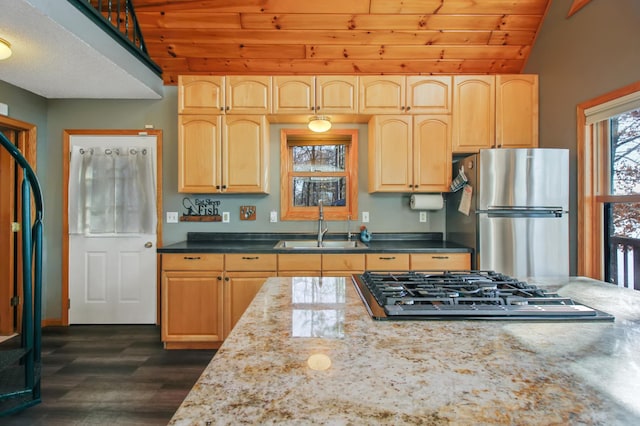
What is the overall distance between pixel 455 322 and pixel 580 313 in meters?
0.38

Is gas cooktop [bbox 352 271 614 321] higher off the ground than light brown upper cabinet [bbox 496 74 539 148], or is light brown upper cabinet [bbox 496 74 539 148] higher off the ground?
light brown upper cabinet [bbox 496 74 539 148]

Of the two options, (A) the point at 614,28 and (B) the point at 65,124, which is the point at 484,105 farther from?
(B) the point at 65,124

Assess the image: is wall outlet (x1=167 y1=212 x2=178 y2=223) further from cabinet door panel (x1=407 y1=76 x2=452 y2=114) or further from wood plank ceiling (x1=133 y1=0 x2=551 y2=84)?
cabinet door panel (x1=407 y1=76 x2=452 y2=114)

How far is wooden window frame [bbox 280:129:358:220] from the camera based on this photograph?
3498 mm

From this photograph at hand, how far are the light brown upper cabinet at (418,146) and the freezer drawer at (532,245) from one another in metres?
0.66

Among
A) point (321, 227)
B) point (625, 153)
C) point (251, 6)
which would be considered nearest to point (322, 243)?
point (321, 227)

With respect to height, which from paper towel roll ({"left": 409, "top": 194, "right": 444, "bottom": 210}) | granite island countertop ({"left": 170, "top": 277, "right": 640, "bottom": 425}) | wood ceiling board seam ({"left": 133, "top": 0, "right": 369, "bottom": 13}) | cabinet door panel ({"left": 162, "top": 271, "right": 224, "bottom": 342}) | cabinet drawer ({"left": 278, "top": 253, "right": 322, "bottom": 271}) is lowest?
cabinet door panel ({"left": 162, "top": 271, "right": 224, "bottom": 342})

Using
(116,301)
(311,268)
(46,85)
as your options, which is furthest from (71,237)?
(311,268)

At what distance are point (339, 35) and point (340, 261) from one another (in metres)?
2.09

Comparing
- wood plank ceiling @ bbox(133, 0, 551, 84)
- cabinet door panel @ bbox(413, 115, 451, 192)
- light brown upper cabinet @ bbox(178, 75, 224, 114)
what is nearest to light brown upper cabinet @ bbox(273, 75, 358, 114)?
wood plank ceiling @ bbox(133, 0, 551, 84)

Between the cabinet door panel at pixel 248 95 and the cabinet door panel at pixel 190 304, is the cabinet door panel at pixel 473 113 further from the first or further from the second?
the cabinet door panel at pixel 190 304

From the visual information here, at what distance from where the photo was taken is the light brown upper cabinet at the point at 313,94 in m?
3.10

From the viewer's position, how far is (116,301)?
3465 mm

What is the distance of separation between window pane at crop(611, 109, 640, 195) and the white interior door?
3.98 metres
